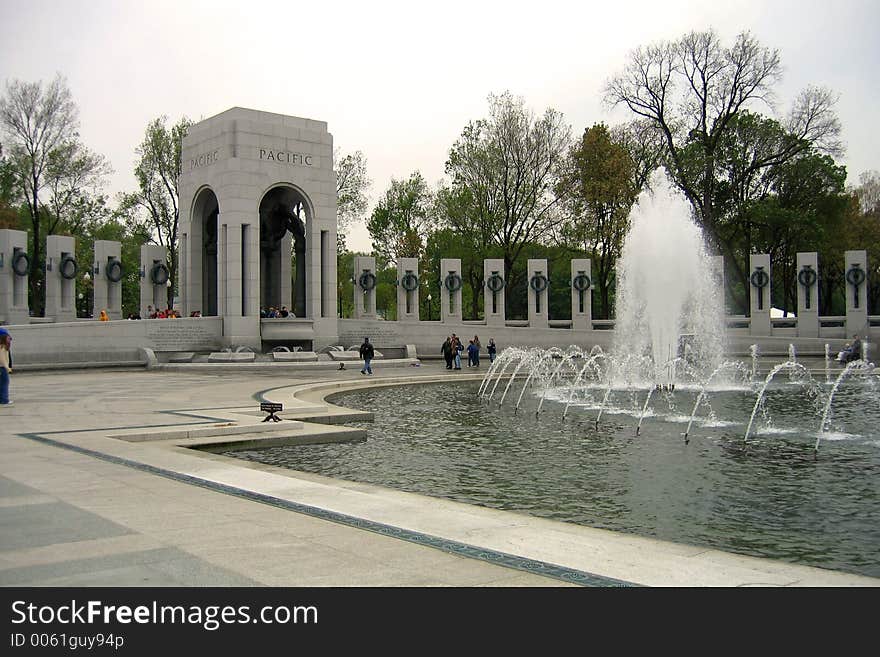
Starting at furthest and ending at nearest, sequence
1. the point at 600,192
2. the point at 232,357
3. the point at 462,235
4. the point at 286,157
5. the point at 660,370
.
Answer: the point at 462,235 → the point at 600,192 → the point at 286,157 → the point at 232,357 → the point at 660,370

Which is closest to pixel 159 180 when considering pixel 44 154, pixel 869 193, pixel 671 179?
pixel 44 154

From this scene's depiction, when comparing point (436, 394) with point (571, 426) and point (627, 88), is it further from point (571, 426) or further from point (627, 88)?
point (627, 88)

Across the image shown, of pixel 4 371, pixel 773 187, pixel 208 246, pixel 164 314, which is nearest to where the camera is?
pixel 4 371

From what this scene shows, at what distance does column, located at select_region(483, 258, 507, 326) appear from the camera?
4128 centimetres

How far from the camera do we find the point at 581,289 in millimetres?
42094

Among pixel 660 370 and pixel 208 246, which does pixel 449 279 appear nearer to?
pixel 208 246

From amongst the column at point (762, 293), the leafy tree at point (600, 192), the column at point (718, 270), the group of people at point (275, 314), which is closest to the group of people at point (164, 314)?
the group of people at point (275, 314)

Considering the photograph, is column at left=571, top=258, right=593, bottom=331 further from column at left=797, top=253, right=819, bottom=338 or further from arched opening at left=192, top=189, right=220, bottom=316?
arched opening at left=192, top=189, right=220, bottom=316

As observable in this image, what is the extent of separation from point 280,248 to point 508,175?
1792 cm

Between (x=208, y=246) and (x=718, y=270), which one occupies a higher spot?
(x=208, y=246)

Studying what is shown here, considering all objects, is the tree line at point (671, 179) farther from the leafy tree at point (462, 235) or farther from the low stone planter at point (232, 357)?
the low stone planter at point (232, 357)

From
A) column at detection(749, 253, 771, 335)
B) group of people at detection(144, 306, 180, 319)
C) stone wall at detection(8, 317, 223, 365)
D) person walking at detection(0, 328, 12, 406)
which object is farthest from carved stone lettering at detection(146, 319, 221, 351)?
column at detection(749, 253, 771, 335)

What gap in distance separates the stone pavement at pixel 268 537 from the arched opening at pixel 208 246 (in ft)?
94.7

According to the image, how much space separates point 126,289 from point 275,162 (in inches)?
1308
